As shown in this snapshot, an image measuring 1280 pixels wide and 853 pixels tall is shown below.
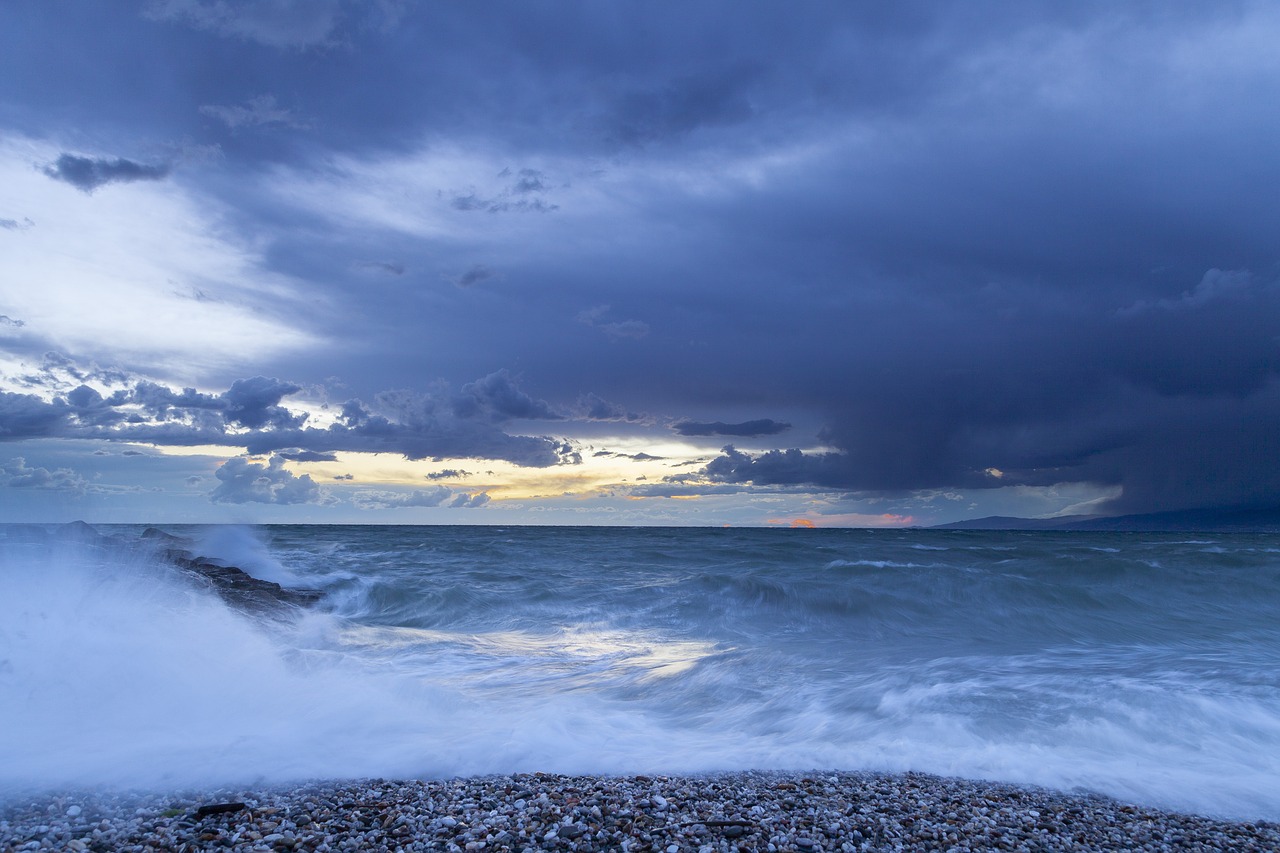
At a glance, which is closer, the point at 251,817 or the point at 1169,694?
the point at 251,817

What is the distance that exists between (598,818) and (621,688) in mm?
5310

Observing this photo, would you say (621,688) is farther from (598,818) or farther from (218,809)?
(218,809)

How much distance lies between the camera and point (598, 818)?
4.77 meters

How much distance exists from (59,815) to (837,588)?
18432mm

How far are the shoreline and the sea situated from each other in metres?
0.49

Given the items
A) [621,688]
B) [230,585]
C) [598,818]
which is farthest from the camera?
[230,585]

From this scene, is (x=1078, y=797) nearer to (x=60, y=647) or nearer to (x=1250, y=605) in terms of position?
(x=60, y=647)

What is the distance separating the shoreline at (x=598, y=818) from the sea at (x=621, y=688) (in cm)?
49

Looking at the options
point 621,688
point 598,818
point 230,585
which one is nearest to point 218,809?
point 598,818

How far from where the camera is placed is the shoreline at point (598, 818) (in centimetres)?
443

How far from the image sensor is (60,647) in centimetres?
795

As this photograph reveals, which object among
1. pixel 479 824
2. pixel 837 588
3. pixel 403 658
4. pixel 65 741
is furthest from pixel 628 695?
pixel 837 588

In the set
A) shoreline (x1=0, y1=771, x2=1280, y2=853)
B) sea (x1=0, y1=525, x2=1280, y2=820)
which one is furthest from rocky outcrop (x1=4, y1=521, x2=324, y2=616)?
shoreline (x1=0, y1=771, x2=1280, y2=853)

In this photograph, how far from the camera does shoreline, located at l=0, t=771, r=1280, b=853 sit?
175 inches
